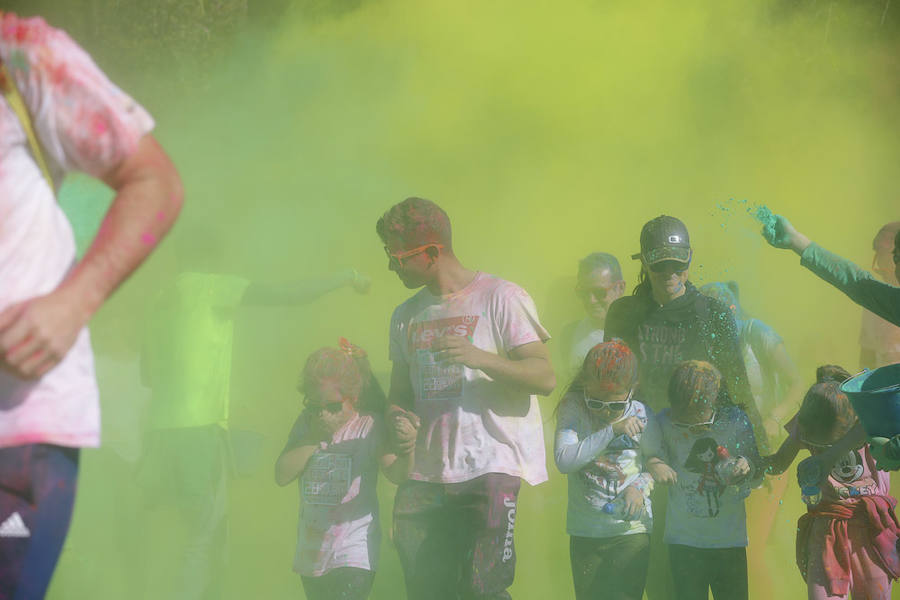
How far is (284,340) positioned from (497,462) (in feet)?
8.30

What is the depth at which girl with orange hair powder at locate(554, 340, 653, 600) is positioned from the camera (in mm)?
3686

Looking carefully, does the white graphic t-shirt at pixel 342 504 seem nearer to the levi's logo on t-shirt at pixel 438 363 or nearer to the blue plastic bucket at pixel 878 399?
the levi's logo on t-shirt at pixel 438 363

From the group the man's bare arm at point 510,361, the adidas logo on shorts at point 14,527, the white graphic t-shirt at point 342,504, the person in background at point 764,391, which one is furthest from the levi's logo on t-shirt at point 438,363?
the adidas logo on shorts at point 14,527

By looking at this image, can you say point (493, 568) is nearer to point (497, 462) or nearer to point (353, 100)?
point (497, 462)

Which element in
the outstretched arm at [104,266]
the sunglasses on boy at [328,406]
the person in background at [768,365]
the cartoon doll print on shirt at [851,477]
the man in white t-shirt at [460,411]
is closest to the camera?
the outstretched arm at [104,266]

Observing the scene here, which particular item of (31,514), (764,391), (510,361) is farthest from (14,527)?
(764,391)

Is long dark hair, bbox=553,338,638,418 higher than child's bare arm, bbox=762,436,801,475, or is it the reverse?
long dark hair, bbox=553,338,638,418

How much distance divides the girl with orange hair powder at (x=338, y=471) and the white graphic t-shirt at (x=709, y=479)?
1047mm

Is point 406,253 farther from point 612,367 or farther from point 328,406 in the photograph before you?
point 612,367

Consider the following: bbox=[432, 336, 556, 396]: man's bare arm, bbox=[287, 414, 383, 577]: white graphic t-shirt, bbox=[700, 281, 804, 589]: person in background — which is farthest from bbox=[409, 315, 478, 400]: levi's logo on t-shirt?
bbox=[700, 281, 804, 589]: person in background

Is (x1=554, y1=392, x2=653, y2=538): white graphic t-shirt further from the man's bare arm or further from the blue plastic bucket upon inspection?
the blue plastic bucket

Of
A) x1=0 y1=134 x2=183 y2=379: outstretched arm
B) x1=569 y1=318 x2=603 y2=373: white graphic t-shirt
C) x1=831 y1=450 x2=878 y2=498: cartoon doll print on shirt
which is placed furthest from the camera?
x1=569 y1=318 x2=603 y2=373: white graphic t-shirt

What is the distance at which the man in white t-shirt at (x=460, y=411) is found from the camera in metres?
3.54

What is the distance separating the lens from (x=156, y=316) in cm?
489
